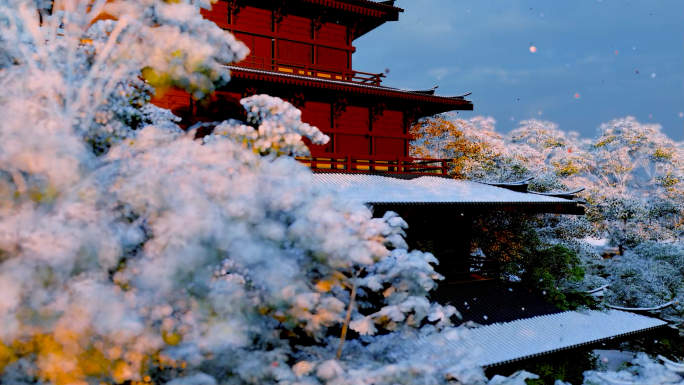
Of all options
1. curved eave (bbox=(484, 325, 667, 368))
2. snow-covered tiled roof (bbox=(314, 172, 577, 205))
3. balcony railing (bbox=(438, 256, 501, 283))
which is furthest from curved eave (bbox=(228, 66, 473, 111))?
curved eave (bbox=(484, 325, 667, 368))

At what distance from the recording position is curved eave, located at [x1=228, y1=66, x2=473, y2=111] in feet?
36.1

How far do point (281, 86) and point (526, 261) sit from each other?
9.50 metres

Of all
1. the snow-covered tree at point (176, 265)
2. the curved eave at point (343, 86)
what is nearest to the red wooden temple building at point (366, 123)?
the curved eave at point (343, 86)

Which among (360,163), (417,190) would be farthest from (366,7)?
(417,190)

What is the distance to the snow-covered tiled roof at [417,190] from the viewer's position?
9.98 m

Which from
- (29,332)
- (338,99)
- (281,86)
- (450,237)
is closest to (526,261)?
(450,237)

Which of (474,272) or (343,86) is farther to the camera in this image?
(343,86)

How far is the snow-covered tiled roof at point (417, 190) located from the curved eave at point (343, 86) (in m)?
2.46

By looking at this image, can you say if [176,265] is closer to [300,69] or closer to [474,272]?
[474,272]

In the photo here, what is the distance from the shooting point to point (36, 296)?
3596 millimetres

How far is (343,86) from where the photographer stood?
12.2 metres

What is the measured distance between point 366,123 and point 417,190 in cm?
423

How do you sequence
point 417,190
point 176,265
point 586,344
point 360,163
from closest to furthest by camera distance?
point 176,265
point 586,344
point 417,190
point 360,163

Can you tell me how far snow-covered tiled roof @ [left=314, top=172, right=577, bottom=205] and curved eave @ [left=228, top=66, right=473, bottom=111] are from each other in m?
2.46
